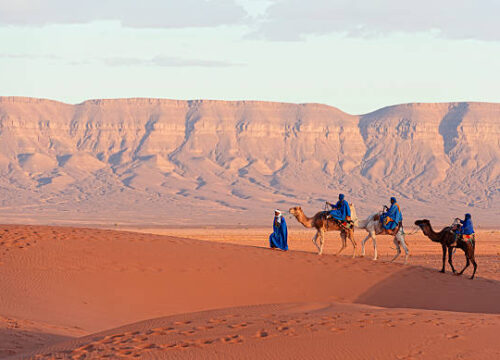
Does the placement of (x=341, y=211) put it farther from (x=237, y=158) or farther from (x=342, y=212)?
(x=237, y=158)

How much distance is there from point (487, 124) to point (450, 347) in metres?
158

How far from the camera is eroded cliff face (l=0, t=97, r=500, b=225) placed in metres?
128

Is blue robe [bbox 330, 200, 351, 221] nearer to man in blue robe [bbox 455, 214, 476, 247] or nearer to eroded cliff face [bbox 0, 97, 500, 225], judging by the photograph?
man in blue robe [bbox 455, 214, 476, 247]

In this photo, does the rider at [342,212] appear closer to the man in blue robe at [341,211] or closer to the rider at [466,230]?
the man in blue robe at [341,211]

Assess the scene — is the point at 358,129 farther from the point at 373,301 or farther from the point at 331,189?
the point at 373,301

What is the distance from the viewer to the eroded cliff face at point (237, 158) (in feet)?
422

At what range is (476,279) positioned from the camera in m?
22.4

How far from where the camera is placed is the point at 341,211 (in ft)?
78.8

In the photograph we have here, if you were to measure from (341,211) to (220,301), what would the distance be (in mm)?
5886

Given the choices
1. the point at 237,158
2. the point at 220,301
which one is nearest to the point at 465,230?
the point at 220,301

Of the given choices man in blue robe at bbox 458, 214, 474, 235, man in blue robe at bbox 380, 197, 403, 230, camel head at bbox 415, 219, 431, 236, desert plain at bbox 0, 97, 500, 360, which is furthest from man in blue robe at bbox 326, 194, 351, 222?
man in blue robe at bbox 458, 214, 474, 235

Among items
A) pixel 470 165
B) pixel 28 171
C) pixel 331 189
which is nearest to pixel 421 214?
pixel 331 189

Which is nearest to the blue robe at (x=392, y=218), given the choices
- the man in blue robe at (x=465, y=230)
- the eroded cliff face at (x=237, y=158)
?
the man in blue robe at (x=465, y=230)

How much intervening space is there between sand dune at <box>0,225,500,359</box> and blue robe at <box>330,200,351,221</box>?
4.20 ft
